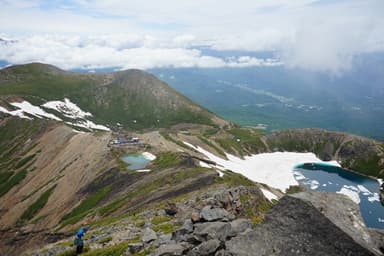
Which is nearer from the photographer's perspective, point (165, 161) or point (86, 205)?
point (86, 205)

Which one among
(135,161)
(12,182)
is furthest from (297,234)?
(12,182)

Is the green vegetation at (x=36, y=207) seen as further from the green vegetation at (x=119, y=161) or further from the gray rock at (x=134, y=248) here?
the gray rock at (x=134, y=248)

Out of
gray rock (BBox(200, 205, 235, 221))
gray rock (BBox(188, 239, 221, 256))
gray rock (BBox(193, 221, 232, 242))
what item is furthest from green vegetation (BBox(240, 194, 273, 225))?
gray rock (BBox(188, 239, 221, 256))

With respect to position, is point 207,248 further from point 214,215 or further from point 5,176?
point 5,176

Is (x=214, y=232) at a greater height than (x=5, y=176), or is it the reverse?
(x=214, y=232)

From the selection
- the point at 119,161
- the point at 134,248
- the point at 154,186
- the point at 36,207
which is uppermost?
the point at 134,248

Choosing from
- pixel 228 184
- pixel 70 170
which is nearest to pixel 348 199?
pixel 228 184

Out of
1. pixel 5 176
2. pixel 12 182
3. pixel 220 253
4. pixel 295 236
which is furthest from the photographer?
pixel 5 176
